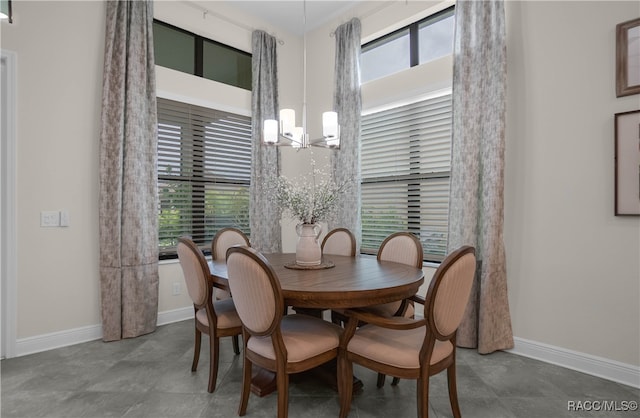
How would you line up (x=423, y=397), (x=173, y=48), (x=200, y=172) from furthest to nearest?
(x=200, y=172) → (x=173, y=48) → (x=423, y=397)

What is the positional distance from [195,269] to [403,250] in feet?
5.28

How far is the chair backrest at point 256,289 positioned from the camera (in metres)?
1.67

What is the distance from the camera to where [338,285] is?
1.90 m

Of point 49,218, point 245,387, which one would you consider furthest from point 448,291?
point 49,218

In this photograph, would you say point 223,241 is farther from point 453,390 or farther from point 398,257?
point 453,390

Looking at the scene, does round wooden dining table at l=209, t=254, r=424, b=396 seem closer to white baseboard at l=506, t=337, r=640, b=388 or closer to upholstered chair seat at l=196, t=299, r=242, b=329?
upholstered chair seat at l=196, t=299, r=242, b=329

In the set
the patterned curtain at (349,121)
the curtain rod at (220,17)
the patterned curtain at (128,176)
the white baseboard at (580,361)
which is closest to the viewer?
the white baseboard at (580,361)

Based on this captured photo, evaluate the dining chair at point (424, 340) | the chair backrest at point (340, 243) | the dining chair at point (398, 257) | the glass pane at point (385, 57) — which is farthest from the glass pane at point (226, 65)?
the dining chair at point (424, 340)

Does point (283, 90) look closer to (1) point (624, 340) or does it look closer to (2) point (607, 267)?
(2) point (607, 267)

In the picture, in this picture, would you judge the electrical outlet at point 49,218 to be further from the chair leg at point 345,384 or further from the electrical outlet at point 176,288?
the chair leg at point 345,384

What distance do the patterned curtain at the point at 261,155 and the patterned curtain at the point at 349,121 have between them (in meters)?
0.87

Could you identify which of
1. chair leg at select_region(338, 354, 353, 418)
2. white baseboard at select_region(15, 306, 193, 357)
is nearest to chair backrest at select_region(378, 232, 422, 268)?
chair leg at select_region(338, 354, 353, 418)

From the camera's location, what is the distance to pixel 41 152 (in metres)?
2.85

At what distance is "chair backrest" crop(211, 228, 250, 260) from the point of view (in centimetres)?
309
